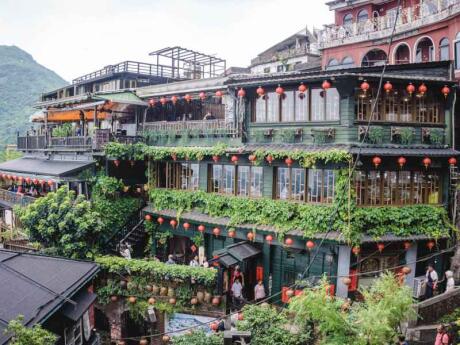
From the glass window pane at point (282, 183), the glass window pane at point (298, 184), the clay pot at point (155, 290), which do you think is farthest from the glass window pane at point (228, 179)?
the clay pot at point (155, 290)

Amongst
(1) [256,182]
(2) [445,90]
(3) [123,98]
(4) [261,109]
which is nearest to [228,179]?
(1) [256,182]

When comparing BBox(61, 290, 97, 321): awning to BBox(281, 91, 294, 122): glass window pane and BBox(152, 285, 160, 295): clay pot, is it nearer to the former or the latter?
BBox(152, 285, 160, 295): clay pot

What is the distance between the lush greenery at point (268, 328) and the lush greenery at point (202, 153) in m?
6.57

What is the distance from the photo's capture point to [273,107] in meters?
21.1

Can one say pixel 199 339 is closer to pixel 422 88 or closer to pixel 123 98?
pixel 422 88

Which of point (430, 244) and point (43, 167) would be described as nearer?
point (430, 244)

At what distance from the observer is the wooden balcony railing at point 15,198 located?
2807 cm

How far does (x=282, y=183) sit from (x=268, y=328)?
7.59 m

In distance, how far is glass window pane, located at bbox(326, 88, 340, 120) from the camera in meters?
19.2

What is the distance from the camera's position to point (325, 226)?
18703 mm

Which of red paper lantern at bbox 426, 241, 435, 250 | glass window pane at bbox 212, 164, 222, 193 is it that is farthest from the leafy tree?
red paper lantern at bbox 426, 241, 435, 250

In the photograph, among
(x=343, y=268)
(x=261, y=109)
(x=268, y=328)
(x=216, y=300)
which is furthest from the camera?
(x=261, y=109)

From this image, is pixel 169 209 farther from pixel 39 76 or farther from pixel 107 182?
pixel 39 76

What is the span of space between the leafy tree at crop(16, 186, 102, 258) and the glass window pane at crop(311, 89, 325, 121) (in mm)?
11469
